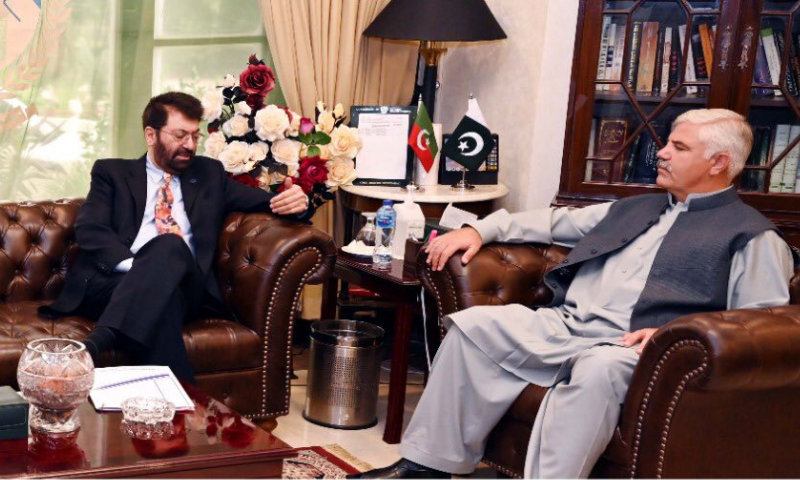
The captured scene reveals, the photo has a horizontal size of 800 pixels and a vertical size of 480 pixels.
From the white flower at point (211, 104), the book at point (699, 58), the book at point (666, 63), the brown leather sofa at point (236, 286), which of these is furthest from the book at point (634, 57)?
the white flower at point (211, 104)

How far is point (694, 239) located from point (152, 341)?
1.65 meters

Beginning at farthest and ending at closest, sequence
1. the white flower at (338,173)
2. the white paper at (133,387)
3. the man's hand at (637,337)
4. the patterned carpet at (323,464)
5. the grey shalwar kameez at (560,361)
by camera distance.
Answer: the white flower at (338,173) → the patterned carpet at (323,464) → the man's hand at (637,337) → the grey shalwar kameez at (560,361) → the white paper at (133,387)

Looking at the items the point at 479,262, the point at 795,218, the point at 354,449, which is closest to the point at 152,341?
the point at 354,449

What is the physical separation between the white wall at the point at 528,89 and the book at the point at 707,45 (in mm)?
590

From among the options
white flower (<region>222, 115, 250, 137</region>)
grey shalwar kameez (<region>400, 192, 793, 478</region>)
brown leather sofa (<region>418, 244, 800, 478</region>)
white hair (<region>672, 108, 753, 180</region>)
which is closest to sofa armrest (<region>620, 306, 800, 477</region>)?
brown leather sofa (<region>418, 244, 800, 478</region>)

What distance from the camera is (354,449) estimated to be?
361 cm

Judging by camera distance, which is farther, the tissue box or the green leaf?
the green leaf

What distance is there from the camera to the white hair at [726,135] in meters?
3.25

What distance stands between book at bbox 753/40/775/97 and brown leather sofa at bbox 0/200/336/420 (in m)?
1.83

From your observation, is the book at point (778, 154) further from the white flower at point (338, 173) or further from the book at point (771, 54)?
the white flower at point (338, 173)

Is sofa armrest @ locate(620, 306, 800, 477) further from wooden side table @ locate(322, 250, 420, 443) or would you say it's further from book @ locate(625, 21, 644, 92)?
book @ locate(625, 21, 644, 92)

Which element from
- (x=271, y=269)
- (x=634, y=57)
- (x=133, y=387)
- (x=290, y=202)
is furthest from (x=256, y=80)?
(x=133, y=387)

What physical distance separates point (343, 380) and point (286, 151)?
0.86 m

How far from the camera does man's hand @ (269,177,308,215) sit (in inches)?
145
